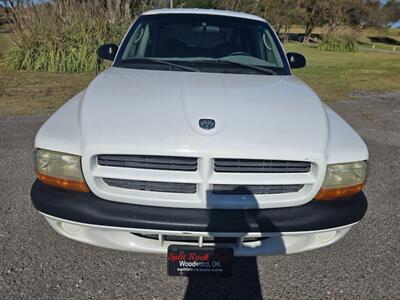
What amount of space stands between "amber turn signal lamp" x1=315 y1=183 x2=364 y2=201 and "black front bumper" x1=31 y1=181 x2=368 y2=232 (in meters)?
0.03

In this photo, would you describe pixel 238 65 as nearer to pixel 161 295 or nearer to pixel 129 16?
pixel 161 295

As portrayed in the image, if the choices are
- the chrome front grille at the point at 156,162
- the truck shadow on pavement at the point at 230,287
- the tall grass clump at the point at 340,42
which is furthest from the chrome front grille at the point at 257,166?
the tall grass clump at the point at 340,42

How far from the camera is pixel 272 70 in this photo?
349 cm

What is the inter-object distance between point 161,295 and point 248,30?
2.73m

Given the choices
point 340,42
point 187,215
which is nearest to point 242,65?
point 187,215

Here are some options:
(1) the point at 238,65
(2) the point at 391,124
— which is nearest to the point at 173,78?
(1) the point at 238,65

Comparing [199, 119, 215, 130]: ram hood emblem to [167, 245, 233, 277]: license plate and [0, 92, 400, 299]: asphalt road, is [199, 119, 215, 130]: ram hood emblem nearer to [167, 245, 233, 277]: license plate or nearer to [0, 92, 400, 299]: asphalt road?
[167, 245, 233, 277]: license plate

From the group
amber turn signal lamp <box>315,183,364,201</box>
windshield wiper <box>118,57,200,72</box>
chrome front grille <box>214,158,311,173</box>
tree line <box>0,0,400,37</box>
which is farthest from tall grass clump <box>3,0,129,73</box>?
amber turn signal lamp <box>315,183,364,201</box>

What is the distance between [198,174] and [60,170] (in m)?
0.80

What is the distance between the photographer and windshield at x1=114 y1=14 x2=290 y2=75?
Answer: 11.2 ft

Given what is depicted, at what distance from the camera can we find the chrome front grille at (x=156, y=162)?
219cm

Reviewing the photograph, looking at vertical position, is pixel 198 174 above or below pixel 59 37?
above

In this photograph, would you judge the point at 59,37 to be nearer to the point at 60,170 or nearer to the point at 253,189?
the point at 60,170

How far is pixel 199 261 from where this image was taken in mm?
2246
